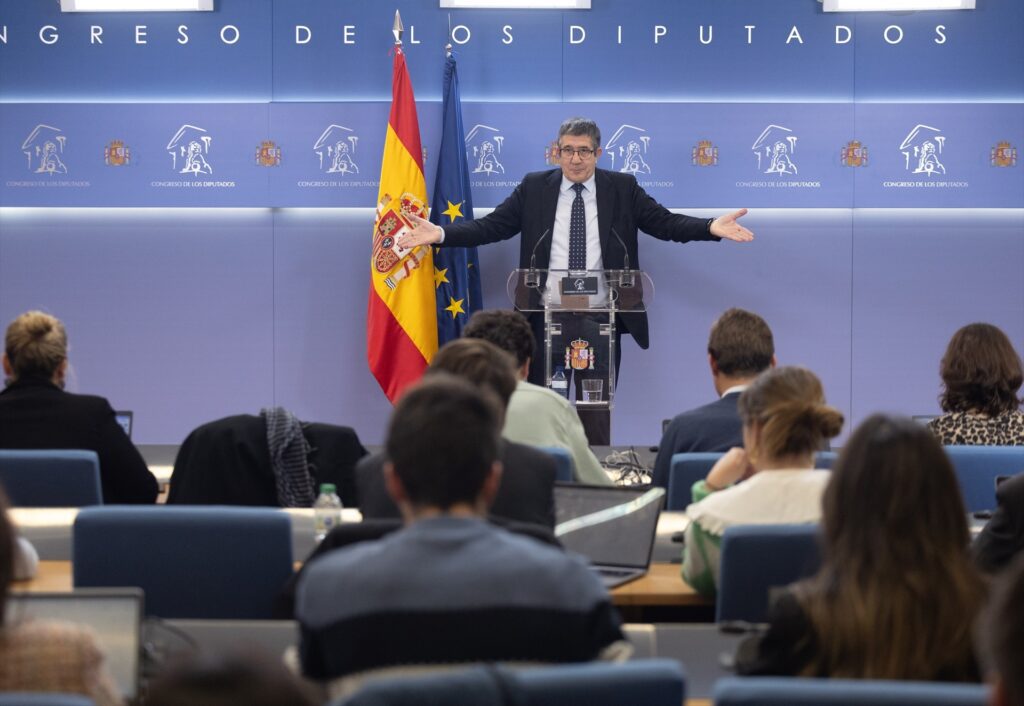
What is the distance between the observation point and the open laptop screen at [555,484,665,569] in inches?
128

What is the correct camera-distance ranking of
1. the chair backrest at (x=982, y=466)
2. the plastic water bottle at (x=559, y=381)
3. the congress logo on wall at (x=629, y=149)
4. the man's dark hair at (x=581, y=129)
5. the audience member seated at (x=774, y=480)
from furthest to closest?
the congress logo on wall at (x=629, y=149) < the man's dark hair at (x=581, y=129) < the plastic water bottle at (x=559, y=381) < the chair backrest at (x=982, y=466) < the audience member seated at (x=774, y=480)

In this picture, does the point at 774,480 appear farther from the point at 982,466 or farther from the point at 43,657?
the point at 43,657

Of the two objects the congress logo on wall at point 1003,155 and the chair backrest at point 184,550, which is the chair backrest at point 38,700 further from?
the congress logo on wall at point 1003,155

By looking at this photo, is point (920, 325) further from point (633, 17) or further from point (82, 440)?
point (82, 440)

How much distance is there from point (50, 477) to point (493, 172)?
444 centimetres

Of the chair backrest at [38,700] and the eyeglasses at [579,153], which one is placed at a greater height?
the eyeglasses at [579,153]

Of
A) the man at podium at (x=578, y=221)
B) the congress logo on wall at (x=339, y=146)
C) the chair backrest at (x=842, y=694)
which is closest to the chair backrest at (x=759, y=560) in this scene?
the chair backrest at (x=842, y=694)

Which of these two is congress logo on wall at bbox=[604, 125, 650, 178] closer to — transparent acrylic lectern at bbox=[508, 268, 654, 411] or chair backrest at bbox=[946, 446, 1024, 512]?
transparent acrylic lectern at bbox=[508, 268, 654, 411]

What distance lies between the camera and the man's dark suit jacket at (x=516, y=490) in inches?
118

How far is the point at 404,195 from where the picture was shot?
7477 millimetres

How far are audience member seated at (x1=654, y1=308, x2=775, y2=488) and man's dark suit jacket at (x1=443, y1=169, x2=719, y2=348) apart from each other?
8.45 feet

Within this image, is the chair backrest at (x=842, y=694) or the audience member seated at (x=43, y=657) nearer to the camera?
the chair backrest at (x=842, y=694)

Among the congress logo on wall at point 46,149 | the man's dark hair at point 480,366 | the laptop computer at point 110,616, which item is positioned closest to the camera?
the laptop computer at point 110,616

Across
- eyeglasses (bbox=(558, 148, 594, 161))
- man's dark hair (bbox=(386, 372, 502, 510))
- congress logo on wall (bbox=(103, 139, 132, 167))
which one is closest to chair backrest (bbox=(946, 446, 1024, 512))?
man's dark hair (bbox=(386, 372, 502, 510))
